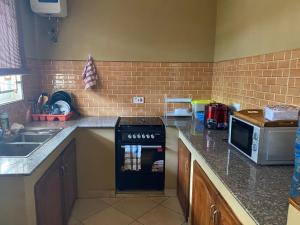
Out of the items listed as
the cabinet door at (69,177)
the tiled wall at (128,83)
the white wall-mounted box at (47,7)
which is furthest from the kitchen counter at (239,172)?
the white wall-mounted box at (47,7)

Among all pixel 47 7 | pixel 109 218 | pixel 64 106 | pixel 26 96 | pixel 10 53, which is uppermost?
pixel 47 7

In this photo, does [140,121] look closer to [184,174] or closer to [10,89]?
[184,174]

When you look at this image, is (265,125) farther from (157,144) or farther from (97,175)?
(97,175)

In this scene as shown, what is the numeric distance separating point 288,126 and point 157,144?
57.9 inches

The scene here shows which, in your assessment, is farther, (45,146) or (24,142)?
(24,142)

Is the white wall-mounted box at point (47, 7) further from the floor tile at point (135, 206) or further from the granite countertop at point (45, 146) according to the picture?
the floor tile at point (135, 206)

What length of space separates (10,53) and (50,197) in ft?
4.52

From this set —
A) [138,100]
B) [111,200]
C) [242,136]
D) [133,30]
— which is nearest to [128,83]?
[138,100]

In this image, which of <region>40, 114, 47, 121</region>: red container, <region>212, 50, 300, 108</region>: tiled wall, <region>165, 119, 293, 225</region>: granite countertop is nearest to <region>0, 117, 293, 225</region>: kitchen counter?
<region>165, 119, 293, 225</region>: granite countertop

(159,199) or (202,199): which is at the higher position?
(202,199)

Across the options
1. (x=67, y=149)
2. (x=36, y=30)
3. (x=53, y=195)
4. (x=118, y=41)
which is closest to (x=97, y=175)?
(x=67, y=149)

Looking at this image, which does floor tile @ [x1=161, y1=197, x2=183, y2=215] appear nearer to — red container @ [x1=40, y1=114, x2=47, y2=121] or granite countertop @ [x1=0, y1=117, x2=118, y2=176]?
granite countertop @ [x1=0, y1=117, x2=118, y2=176]

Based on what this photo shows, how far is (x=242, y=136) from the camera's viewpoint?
1.63 m

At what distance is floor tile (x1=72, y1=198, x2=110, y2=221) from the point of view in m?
2.48
